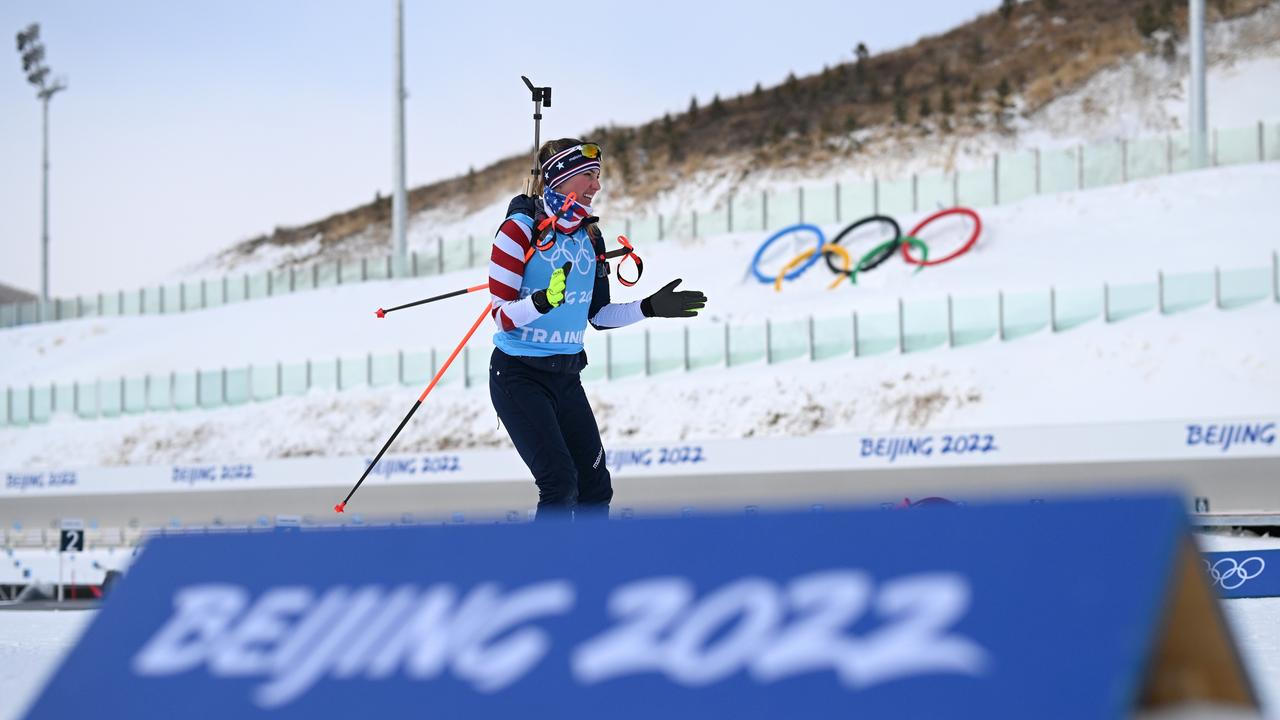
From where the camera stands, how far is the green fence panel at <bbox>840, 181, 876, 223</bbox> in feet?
135

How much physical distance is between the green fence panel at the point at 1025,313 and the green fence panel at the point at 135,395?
875 inches

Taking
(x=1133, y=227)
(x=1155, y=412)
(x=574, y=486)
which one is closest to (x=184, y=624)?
(x=574, y=486)

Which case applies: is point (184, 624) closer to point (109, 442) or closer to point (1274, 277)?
point (1274, 277)

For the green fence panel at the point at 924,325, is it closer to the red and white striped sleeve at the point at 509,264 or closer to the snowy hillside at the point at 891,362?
the snowy hillside at the point at 891,362

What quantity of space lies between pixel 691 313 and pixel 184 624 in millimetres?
3408

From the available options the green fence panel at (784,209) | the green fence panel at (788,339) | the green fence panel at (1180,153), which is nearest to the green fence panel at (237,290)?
the green fence panel at (784,209)

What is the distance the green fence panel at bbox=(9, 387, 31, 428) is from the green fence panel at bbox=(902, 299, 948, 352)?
78.6ft

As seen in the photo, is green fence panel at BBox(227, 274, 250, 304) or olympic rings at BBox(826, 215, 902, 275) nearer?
olympic rings at BBox(826, 215, 902, 275)

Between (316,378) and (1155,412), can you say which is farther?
(316,378)

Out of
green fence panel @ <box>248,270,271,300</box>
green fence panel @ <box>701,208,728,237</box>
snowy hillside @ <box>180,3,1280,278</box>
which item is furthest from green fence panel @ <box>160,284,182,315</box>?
green fence panel @ <box>701,208,728,237</box>

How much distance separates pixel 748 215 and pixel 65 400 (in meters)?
19.7

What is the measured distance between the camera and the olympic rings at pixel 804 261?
129 feet

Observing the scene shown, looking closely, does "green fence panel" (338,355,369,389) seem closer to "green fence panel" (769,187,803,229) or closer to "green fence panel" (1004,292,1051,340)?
"green fence panel" (769,187,803,229)

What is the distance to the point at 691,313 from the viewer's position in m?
5.57
